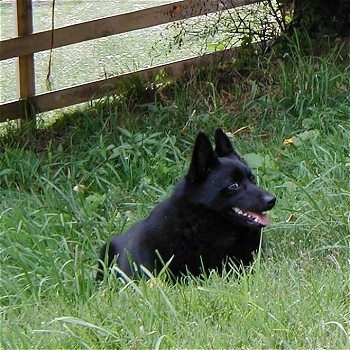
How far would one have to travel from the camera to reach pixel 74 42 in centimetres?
736

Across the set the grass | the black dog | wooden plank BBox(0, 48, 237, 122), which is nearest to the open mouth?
the black dog

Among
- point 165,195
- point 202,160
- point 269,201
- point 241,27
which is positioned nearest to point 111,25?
point 241,27

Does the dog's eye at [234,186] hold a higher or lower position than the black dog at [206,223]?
higher

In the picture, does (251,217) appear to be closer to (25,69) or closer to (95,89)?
(95,89)

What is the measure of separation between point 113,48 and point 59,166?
123 inches

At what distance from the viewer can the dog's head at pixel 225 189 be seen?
4.26 meters

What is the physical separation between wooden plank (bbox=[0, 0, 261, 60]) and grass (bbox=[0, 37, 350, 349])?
0.57 metres

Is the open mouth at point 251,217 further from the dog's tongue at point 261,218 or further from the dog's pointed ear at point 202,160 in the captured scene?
the dog's pointed ear at point 202,160

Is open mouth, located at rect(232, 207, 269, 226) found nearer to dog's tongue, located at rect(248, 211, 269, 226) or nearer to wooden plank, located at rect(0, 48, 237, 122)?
dog's tongue, located at rect(248, 211, 269, 226)

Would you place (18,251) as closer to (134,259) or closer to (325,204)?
(134,259)

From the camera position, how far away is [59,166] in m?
6.36

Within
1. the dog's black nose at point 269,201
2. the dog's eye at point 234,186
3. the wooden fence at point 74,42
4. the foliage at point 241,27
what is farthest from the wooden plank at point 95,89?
the dog's black nose at point 269,201

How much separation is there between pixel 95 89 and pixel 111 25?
1.88ft

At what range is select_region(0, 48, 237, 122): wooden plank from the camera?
7426 millimetres
